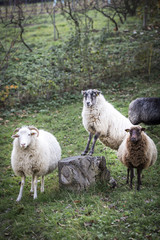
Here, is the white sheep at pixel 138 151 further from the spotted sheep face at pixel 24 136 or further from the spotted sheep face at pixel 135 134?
the spotted sheep face at pixel 24 136

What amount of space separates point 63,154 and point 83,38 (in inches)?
330

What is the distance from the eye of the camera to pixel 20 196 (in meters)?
5.81

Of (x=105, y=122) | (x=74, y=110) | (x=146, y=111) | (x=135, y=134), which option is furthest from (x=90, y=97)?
(x=74, y=110)

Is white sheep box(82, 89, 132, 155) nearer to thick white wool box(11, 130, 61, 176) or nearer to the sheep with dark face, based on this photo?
thick white wool box(11, 130, 61, 176)

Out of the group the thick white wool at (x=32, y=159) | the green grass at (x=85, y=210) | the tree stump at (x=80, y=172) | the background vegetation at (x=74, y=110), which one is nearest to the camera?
the green grass at (x=85, y=210)

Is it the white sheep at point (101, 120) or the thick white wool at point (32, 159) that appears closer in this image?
the thick white wool at point (32, 159)

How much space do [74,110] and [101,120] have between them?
4.70 metres

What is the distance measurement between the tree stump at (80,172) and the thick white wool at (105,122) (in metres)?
1.51

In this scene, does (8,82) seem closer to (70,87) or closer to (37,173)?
(70,87)

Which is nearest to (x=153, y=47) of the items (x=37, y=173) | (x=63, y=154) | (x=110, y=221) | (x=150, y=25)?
(x=150, y=25)

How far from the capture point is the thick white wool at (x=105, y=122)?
7137 millimetres

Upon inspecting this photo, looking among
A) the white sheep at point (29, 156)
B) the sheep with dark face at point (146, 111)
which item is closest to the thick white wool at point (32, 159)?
the white sheep at point (29, 156)

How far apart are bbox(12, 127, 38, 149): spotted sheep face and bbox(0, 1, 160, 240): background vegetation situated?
133 centimetres

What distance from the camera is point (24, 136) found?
18.7 feet
